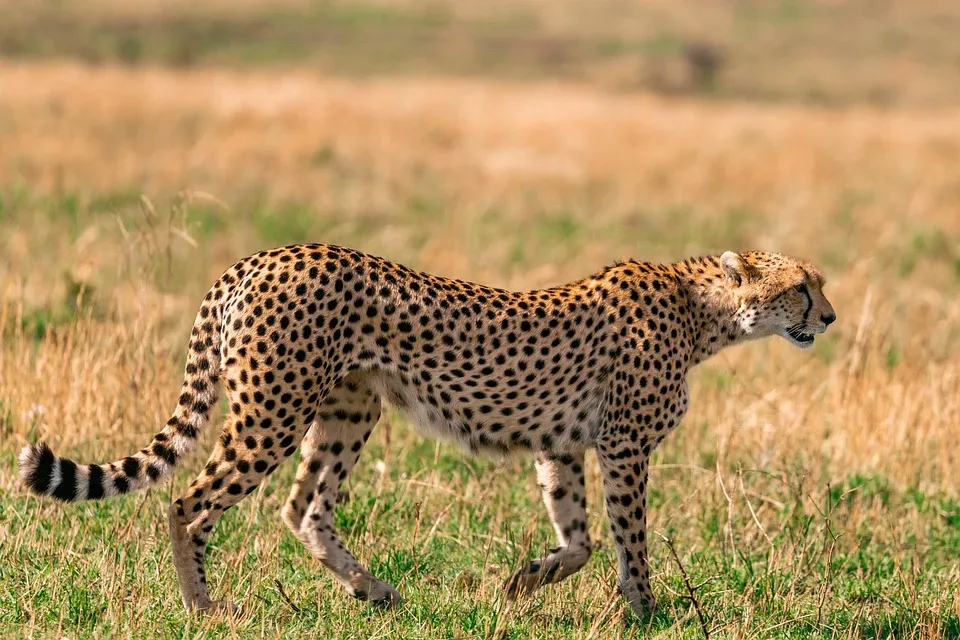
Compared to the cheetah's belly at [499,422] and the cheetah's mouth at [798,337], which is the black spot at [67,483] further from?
the cheetah's mouth at [798,337]

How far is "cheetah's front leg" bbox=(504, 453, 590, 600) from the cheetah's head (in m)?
0.82

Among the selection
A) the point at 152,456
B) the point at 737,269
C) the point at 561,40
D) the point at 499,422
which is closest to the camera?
the point at 152,456

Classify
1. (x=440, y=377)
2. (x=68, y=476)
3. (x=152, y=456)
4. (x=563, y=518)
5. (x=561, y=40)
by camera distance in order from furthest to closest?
1. (x=561, y=40)
2. (x=563, y=518)
3. (x=440, y=377)
4. (x=152, y=456)
5. (x=68, y=476)

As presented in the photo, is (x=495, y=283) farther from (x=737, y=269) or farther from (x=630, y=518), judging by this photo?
(x=630, y=518)

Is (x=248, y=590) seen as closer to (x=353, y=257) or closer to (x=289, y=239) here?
(x=353, y=257)

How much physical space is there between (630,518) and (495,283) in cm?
551

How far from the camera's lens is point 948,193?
1672 cm

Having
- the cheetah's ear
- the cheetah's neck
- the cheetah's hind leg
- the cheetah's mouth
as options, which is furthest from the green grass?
the cheetah's ear

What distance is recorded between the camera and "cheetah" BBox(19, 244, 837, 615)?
14.5ft

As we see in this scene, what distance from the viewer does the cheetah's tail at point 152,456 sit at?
166 inches

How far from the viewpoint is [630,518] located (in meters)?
4.82

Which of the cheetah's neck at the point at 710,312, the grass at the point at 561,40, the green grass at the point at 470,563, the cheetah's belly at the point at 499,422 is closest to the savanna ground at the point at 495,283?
the green grass at the point at 470,563

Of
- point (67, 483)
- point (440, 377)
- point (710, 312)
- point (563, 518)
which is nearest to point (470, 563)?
point (563, 518)

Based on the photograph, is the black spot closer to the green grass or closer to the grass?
the green grass
